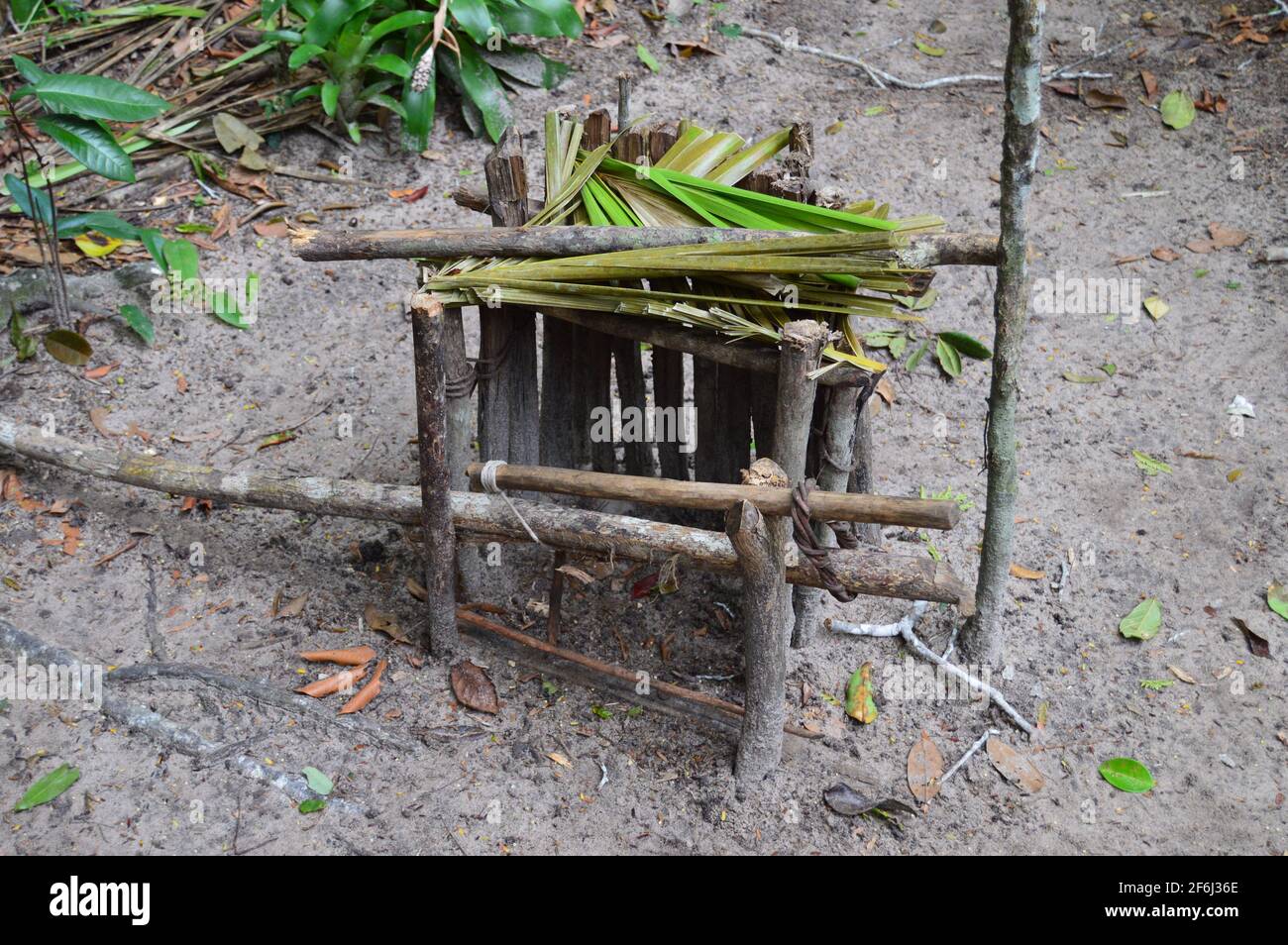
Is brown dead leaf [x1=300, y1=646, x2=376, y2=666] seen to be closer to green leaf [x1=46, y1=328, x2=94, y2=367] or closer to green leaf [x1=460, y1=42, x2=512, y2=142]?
green leaf [x1=46, y1=328, x2=94, y2=367]

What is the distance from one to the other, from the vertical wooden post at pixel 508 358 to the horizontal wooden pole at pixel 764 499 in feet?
1.61

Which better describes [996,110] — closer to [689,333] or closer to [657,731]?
[689,333]

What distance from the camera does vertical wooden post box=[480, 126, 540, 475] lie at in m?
3.40

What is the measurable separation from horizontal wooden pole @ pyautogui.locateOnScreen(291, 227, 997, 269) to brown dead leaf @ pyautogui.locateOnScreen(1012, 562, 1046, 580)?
1.37m

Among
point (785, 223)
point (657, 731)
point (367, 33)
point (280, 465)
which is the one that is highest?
point (367, 33)

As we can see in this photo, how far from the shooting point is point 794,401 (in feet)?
9.89

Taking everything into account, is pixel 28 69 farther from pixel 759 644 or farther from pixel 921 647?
pixel 921 647

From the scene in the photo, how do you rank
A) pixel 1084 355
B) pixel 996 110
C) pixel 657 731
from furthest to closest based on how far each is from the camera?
pixel 996 110
pixel 1084 355
pixel 657 731

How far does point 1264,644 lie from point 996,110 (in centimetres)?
358

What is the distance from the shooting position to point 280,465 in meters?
4.49

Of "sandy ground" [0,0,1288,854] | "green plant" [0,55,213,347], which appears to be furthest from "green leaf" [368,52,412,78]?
"green plant" [0,55,213,347]

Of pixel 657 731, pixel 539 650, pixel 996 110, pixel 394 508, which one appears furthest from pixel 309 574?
pixel 996 110

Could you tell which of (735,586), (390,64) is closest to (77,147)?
(390,64)

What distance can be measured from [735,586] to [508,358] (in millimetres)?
1157
